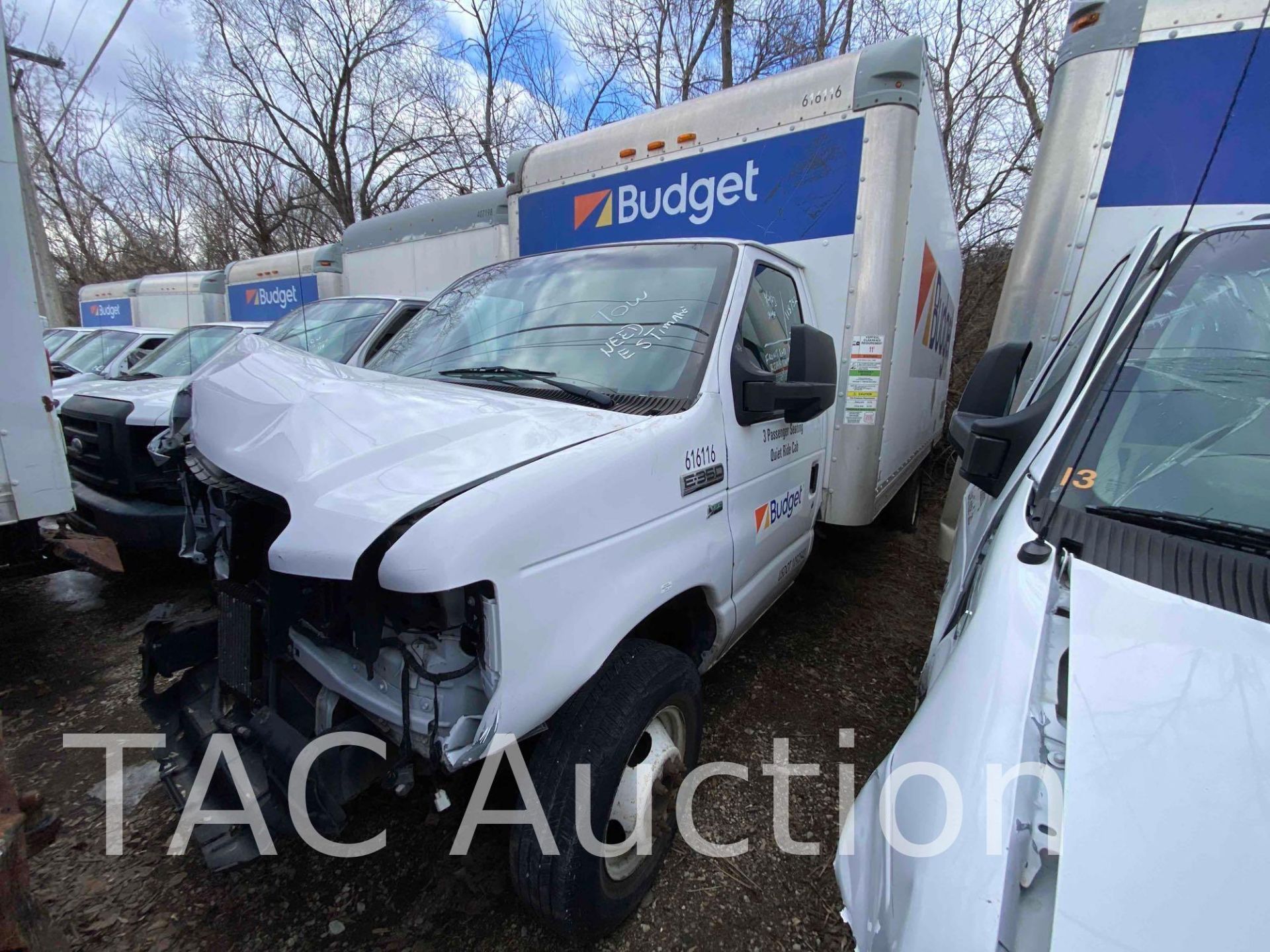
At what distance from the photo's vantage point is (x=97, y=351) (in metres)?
8.23

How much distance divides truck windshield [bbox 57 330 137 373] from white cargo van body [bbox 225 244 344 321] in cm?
206

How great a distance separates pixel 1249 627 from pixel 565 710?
5.19ft

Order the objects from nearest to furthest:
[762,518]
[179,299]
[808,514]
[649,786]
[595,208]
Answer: [649,786] < [762,518] < [808,514] < [595,208] < [179,299]

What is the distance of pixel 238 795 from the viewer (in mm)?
1653

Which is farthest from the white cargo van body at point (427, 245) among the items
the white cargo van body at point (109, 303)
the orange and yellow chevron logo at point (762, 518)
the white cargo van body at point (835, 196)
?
the white cargo van body at point (109, 303)

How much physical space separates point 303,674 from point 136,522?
8.04 feet

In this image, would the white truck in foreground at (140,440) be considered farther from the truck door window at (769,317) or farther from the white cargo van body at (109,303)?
the white cargo van body at (109,303)

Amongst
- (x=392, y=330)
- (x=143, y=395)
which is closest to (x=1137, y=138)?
(x=392, y=330)

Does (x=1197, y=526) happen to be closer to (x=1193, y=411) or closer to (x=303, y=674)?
(x=1193, y=411)

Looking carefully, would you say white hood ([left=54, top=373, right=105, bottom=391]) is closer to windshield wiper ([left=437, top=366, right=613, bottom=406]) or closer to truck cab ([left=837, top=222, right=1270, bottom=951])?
windshield wiper ([left=437, top=366, right=613, bottom=406])

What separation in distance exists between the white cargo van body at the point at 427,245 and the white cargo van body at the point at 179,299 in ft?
22.9

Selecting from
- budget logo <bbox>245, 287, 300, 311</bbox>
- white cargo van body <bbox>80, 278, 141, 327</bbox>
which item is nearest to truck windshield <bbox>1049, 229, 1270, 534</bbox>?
budget logo <bbox>245, 287, 300, 311</bbox>

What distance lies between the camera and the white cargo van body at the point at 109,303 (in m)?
16.5

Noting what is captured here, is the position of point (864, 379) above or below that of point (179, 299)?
below
